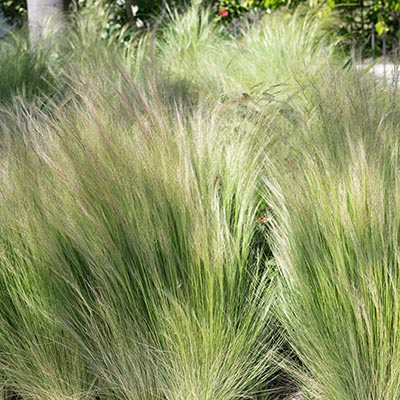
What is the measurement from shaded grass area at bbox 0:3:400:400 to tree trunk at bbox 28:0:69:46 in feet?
14.4

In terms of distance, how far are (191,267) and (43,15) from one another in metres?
5.39

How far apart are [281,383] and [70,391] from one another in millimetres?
765

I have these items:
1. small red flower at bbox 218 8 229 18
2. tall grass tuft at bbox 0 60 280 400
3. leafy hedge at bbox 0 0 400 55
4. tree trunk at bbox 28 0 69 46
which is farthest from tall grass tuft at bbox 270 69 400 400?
Result: small red flower at bbox 218 8 229 18

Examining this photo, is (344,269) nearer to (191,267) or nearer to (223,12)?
(191,267)

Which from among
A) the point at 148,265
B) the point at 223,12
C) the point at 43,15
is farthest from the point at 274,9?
the point at 148,265

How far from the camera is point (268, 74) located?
5723 millimetres

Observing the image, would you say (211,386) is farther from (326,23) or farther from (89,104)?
(326,23)

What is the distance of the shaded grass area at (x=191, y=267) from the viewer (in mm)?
2297

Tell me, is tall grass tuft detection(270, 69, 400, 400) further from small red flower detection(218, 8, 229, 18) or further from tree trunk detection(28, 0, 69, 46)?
small red flower detection(218, 8, 229, 18)

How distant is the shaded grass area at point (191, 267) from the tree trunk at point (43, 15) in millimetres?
4403

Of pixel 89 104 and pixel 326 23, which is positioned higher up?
pixel 89 104

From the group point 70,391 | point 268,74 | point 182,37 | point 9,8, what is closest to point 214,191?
point 70,391

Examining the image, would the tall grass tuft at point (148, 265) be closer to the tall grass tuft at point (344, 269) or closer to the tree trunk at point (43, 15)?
the tall grass tuft at point (344, 269)

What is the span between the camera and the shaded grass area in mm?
2297
